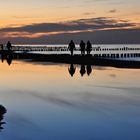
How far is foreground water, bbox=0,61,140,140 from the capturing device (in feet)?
41.3

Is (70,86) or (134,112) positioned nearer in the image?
(134,112)

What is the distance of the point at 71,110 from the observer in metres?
16.1

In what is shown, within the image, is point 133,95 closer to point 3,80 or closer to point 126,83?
point 126,83

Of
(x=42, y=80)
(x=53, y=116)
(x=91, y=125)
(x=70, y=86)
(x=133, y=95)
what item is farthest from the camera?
(x=42, y=80)

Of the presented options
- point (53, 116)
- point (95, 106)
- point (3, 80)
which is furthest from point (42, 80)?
point (53, 116)

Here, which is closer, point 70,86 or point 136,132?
point 136,132

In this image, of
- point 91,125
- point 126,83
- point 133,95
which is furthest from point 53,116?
point 126,83

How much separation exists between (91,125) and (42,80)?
44.2 feet

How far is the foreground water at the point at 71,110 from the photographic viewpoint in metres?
12.6

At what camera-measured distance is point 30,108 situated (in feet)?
54.0

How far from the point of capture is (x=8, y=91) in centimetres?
2130

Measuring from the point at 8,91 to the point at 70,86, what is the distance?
3.77m

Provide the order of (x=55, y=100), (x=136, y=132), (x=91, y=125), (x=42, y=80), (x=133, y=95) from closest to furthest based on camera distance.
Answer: (x=136, y=132), (x=91, y=125), (x=55, y=100), (x=133, y=95), (x=42, y=80)

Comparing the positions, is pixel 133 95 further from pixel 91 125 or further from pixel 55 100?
pixel 91 125
